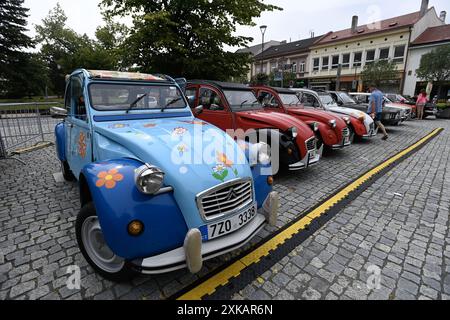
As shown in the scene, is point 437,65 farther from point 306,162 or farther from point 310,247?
point 310,247

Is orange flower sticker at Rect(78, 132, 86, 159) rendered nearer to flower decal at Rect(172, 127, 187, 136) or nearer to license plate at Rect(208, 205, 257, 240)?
flower decal at Rect(172, 127, 187, 136)

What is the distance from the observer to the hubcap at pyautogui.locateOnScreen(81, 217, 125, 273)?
2.30m

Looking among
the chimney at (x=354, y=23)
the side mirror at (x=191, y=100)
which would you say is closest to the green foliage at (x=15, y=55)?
the side mirror at (x=191, y=100)

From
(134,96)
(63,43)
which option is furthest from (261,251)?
(63,43)

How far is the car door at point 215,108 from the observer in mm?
5856

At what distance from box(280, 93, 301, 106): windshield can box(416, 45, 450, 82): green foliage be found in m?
20.4

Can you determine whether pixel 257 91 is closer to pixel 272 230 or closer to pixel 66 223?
pixel 272 230

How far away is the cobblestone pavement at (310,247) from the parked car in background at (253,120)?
549mm

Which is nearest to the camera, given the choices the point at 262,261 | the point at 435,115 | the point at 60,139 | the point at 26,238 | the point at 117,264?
the point at 117,264

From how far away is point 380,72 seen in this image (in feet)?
79.7

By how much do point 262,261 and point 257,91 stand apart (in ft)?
19.2

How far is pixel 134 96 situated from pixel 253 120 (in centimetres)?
286

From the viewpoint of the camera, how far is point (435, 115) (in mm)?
17812
